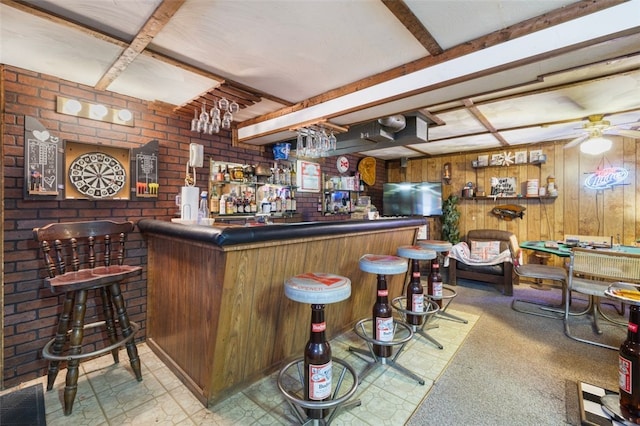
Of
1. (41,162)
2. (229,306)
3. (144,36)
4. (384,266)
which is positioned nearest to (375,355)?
(384,266)

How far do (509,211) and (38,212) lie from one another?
21.1ft

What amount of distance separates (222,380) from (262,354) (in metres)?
0.32

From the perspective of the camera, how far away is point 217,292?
5.63 feet

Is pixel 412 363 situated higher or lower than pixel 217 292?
lower

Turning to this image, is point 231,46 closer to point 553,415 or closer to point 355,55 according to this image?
point 355,55

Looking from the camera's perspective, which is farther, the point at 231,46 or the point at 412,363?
the point at 412,363

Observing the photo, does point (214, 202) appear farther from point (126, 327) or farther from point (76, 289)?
point (76, 289)

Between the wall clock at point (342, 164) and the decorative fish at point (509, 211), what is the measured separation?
2.97m

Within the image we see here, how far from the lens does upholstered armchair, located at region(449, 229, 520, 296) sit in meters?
4.21

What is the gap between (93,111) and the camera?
240 centimetres

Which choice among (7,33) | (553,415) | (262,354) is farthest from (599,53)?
(7,33)

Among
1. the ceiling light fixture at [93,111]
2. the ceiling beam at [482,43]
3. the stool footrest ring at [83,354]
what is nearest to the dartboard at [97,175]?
the ceiling light fixture at [93,111]

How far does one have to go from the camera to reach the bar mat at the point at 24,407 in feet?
5.52

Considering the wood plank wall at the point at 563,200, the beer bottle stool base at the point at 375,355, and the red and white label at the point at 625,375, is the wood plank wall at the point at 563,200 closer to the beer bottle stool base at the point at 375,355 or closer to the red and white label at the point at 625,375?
the red and white label at the point at 625,375
